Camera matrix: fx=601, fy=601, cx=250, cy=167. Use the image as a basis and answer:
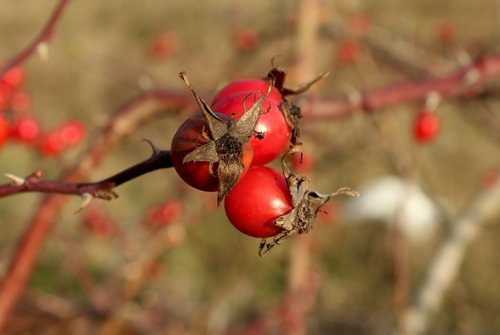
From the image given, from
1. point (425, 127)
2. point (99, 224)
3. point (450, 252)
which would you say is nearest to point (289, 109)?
point (425, 127)

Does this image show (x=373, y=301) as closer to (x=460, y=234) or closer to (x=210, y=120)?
(x=460, y=234)

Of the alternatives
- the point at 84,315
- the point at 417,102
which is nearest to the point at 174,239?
the point at 84,315

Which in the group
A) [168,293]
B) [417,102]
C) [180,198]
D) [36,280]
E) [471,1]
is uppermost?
[471,1]

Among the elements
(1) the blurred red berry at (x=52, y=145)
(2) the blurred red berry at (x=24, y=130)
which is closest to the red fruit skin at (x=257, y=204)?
(2) the blurred red berry at (x=24, y=130)

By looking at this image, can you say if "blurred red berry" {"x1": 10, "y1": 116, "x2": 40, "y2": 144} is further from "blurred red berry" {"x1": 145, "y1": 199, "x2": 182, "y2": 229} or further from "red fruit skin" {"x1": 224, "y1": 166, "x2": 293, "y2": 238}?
"red fruit skin" {"x1": 224, "y1": 166, "x2": 293, "y2": 238}

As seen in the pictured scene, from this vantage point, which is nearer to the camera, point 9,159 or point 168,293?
point 168,293

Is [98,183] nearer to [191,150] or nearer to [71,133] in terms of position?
[191,150]

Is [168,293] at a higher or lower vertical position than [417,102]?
higher
